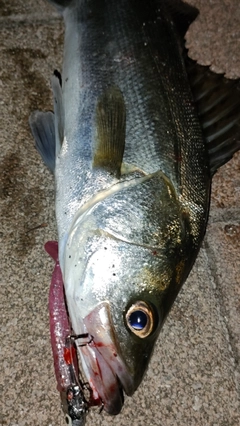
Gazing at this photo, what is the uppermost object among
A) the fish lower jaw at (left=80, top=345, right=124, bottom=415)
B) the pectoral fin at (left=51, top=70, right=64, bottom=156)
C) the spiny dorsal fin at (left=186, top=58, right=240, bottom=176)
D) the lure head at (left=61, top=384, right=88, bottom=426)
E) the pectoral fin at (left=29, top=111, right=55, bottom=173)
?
the pectoral fin at (left=51, top=70, right=64, bottom=156)

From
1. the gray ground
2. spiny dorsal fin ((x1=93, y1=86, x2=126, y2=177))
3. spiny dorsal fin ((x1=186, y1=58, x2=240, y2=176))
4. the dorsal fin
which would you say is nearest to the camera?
spiny dorsal fin ((x1=93, y1=86, x2=126, y2=177))

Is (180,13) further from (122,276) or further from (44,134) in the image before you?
(122,276)

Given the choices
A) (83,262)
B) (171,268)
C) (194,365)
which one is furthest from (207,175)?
(194,365)

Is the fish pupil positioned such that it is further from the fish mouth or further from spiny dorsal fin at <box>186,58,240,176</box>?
spiny dorsal fin at <box>186,58,240,176</box>

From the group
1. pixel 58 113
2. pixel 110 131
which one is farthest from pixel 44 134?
pixel 110 131

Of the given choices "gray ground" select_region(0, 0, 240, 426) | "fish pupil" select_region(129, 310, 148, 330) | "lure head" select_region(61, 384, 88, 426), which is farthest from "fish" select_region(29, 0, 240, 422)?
"gray ground" select_region(0, 0, 240, 426)

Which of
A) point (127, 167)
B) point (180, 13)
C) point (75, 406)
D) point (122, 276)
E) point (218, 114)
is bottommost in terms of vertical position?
point (75, 406)

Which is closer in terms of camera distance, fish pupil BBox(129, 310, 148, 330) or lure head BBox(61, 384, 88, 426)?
fish pupil BBox(129, 310, 148, 330)

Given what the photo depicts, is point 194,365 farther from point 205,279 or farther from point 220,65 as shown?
point 220,65
